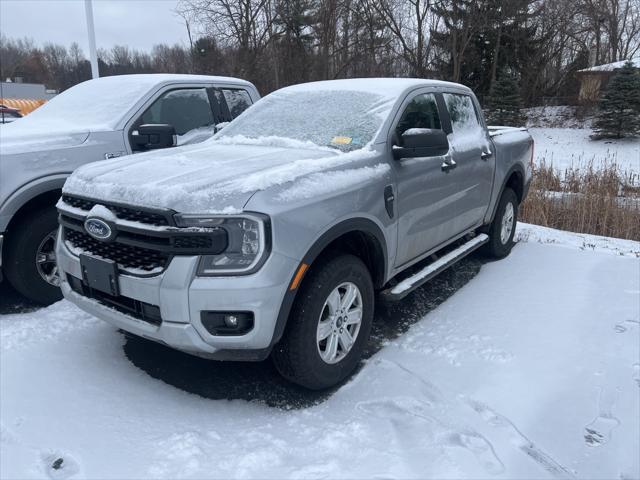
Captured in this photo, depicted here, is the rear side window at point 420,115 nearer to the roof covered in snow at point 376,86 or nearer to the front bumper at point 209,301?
the roof covered in snow at point 376,86

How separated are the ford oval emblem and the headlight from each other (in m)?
0.50

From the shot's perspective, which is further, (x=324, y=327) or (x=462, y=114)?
(x=462, y=114)

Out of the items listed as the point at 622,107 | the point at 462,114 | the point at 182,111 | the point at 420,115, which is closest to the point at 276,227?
the point at 420,115

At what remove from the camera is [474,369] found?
3271mm

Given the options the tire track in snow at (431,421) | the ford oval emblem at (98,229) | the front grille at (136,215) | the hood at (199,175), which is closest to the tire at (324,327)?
the tire track in snow at (431,421)

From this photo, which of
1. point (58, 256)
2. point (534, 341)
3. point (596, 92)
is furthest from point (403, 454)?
point (596, 92)

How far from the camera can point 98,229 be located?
2.76m

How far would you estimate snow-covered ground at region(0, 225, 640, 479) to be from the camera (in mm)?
2438

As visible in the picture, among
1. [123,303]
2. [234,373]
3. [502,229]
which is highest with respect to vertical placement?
[123,303]

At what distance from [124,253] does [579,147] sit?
24.8 metres

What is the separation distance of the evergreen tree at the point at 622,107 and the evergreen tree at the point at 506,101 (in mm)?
4079

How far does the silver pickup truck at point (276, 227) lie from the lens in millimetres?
2492

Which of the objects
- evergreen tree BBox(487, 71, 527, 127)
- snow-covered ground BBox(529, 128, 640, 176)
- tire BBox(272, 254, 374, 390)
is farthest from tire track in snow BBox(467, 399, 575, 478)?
evergreen tree BBox(487, 71, 527, 127)

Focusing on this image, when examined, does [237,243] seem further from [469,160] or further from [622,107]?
[622,107]
